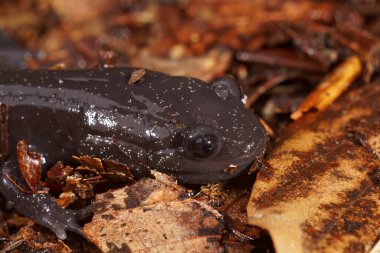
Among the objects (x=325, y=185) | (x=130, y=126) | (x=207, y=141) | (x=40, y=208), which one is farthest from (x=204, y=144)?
(x=40, y=208)

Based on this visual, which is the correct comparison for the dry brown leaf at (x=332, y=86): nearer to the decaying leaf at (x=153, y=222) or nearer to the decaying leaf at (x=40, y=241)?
the decaying leaf at (x=153, y=222)

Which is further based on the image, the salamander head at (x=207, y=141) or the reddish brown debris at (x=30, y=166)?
the reddish brown debris at (x=30, y=166)

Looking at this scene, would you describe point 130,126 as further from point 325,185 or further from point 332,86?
point 332,86

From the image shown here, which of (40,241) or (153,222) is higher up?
(153,222)

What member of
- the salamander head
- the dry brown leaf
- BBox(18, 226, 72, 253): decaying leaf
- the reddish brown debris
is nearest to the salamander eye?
the salamander head

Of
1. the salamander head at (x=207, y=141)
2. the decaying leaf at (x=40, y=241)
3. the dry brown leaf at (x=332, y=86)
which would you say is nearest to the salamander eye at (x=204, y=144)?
the salamander head at (x=207, y=141)

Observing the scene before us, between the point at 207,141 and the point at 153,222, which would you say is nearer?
the point at 153,222

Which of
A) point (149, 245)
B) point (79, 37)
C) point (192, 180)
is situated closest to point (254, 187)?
point (192, 180)

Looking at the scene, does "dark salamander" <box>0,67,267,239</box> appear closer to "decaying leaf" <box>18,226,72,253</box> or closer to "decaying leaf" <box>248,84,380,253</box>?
"decaying leaf" <box>18,226,72,253</box>
